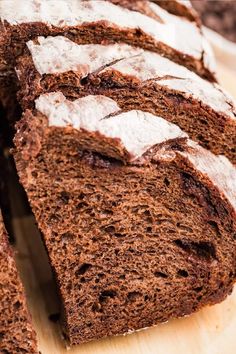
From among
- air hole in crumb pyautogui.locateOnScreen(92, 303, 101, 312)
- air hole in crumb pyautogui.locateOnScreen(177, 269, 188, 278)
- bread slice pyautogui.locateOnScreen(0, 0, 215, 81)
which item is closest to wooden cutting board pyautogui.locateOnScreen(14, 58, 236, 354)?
air hole in crumb pyautogui.locateOnScreen(92, 303, 101, 312)

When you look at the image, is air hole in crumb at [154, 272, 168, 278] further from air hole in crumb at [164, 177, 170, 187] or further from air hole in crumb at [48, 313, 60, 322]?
air hole in crumb at [48, 313, 60, 322]

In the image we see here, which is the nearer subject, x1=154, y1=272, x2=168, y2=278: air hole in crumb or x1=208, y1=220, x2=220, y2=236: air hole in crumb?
x1=208, y1=220, x2=220, y2=236: air hole in crumb

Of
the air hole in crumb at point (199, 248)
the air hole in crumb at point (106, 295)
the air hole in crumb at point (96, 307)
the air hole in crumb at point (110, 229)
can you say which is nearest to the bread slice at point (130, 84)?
the air hole in crumb at point (199, 248)

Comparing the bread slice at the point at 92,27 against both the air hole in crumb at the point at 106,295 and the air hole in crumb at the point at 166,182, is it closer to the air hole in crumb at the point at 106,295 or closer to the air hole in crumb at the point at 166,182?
the air hole in crumb at the point at 166,182

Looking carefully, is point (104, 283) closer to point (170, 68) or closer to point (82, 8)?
point (170, 68)

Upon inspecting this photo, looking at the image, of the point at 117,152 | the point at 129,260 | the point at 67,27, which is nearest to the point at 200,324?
the point at 129,260

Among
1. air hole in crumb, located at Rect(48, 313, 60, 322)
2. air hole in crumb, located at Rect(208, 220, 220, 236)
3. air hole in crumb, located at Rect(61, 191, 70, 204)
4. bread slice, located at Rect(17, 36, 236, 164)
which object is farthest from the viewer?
air hole in crumb, located at Rect(48, 313, 60, 322)

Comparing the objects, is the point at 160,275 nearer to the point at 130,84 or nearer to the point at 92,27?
the point at 130,84
